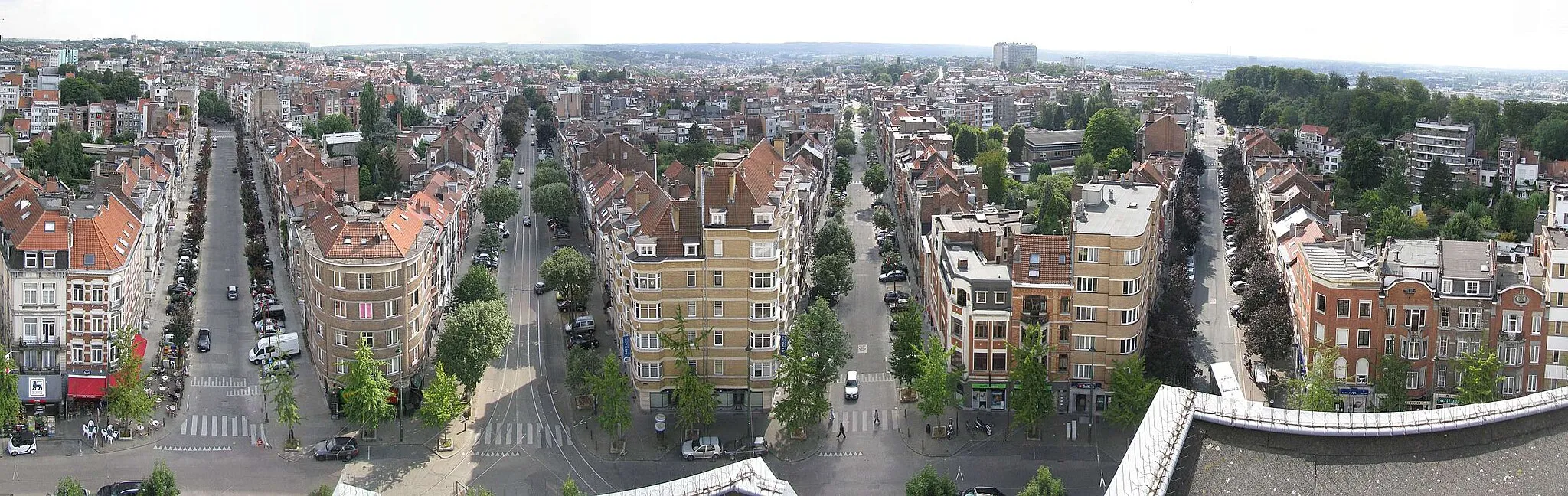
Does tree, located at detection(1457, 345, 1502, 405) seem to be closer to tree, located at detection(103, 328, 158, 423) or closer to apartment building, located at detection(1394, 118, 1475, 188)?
tree, located at detection(103, 328, 158, 423)

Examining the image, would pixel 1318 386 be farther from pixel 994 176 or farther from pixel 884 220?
pixel 994 176

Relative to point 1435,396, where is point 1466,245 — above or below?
above

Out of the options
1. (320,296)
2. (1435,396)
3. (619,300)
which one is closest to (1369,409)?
(1435,396)

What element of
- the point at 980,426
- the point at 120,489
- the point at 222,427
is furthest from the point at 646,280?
the point at 120,489

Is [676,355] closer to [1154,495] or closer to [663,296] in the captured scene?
[663,296]

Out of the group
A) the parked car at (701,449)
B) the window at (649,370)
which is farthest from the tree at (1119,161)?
the parked car at (701,449)

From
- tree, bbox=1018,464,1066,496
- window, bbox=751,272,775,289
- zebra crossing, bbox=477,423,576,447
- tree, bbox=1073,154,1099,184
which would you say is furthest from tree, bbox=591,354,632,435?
tree, bbox=1073,154,1099,184
